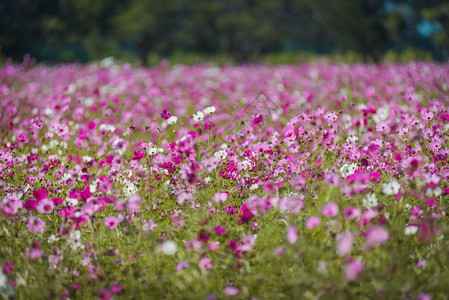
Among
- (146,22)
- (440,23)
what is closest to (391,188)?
(440,23)

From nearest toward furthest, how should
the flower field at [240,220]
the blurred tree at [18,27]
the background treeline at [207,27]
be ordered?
1. the flower field at [240,220]
2. the background treeline at [207,27]
3. the blurred tree at [18,27]

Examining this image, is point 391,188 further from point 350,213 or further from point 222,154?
point 222,154

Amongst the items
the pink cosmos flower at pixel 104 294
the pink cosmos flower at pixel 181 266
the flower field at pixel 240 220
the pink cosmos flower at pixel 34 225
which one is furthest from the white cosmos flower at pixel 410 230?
the pink cosmos flower at pixel 34 225

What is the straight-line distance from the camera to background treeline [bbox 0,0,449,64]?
17545 mm

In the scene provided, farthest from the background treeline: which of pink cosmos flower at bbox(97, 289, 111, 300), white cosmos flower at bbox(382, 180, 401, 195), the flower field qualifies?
pink cosmos flower at bbox(97, 289, 111, 300)

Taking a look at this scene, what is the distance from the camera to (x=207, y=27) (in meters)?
28.0

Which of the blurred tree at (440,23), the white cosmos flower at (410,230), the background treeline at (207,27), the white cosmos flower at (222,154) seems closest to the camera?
the white cosmos flower at (410,230)

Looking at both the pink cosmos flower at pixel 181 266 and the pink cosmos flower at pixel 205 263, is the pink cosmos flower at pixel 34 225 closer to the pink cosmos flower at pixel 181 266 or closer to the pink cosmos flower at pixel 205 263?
the pink cosmos flower at pixel 181 266

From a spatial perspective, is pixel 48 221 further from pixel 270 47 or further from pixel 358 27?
pixel 270 47

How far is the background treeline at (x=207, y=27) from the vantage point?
57.6 ft

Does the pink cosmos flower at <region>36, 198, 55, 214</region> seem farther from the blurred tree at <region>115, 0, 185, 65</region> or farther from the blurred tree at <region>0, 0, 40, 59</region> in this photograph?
the blurred tree at <region>115, 0, 185, 65</region>

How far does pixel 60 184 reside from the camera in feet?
10.6

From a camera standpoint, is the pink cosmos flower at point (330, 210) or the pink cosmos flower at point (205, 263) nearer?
the pink cosmos flower at point (330, 210)

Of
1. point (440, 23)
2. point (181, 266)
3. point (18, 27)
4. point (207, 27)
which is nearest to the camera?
point (181, 266)
